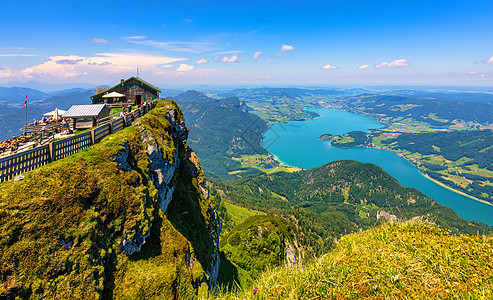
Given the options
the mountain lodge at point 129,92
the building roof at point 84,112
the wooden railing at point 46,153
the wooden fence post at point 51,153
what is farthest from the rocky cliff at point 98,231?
the mountain lodge at point 129,92

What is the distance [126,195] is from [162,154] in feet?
28.5

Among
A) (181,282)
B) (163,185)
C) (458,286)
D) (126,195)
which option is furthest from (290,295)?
(163,185)

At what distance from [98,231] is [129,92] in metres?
30.6

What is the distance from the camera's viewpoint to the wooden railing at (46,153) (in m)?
11.9

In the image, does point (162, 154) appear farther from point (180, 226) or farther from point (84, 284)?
point (84, 284)

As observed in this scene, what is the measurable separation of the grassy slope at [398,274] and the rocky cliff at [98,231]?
7.84m

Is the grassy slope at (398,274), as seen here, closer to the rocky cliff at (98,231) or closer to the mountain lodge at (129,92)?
the rocky cliff at (98,231)

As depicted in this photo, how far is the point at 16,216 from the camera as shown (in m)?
10.6

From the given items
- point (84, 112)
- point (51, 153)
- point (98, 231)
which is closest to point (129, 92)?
point (84, 112)

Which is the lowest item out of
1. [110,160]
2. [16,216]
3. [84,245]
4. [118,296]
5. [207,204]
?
[207,204]

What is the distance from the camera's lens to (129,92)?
37.4 m

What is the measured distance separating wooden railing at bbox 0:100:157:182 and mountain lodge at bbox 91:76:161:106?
17456mm

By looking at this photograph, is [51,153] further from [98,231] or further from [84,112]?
[84,112]

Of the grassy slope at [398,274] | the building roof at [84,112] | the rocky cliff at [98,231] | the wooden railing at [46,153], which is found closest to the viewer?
the grassy slope at [398,274]
